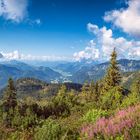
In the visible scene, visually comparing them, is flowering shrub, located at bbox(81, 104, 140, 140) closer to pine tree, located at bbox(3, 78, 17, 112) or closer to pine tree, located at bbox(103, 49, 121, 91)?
pine tree, located at bbox(3, 78, 17, 112)

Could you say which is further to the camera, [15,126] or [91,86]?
[91,86]

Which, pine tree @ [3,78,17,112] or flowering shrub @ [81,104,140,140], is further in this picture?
pine tree @ [3,78,17,112]

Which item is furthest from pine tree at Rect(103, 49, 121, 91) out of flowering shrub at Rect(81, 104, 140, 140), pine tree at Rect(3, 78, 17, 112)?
flowering shrub at Rect(81, 104, 140, 140)

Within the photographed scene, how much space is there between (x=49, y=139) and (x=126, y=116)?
3.59 meters

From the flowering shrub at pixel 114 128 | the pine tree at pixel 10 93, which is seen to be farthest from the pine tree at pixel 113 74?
the flowering shrub at pixel 114 128

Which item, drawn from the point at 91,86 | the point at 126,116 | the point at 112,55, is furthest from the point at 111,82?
the point at 126,116

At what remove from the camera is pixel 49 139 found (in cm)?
1148

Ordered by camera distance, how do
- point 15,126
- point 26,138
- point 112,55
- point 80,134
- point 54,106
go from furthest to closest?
1. point 112,55
2. point 54,106
3. point 15,126
4. point 26,138
5. point 80,134

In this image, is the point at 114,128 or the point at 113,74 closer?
the point at 114,128

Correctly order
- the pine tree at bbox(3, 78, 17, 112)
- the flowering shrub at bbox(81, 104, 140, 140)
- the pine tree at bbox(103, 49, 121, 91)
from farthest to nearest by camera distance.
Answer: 1. the pine tree at bbox(103, 49, 121, 91)
2. the pine tree at bbox(3, 78, 17, 112)
3. the flowering shrub at bbox(81, 104, 140, 140)

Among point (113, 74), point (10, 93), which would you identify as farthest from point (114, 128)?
point (113, 74)

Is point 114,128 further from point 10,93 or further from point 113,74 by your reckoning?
point 113,74

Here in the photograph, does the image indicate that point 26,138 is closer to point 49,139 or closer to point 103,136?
point 49,139

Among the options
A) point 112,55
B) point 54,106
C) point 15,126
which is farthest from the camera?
point 112,55
